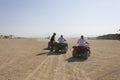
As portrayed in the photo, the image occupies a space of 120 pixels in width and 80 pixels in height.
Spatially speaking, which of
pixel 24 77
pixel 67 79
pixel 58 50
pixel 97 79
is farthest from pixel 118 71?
pixel 58 50

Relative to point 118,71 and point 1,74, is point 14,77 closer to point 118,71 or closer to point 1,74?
point 1,74

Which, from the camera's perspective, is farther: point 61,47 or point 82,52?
point 61,47

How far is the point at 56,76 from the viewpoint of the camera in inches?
447

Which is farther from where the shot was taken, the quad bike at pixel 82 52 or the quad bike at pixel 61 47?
the quad bike at pixel 61 47

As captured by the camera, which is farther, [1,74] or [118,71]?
[118,71]

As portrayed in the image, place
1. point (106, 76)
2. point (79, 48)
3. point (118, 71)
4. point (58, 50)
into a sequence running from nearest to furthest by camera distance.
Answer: point (106, 76), point (118, 71), point (79, 48), point (58, 50)

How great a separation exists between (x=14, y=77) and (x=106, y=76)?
4.26 m

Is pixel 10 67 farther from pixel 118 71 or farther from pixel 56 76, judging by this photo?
pixel 118 71

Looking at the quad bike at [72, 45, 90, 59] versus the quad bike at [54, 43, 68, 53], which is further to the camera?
the quad bike at [54, 43, 68, 53]

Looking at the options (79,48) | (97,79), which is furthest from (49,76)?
(79,48)

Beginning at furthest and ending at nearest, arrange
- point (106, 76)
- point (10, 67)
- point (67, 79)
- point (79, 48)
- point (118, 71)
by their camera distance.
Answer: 1. point (79, 48)
2. point (10, 67)
3. point (118, 71)
4. point (106, 76)
5. point (67, 79)

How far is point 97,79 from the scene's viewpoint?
10883 millimetres

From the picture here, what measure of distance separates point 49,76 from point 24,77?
1142mm

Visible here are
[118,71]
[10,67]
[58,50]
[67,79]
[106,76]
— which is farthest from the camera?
[58,50]
